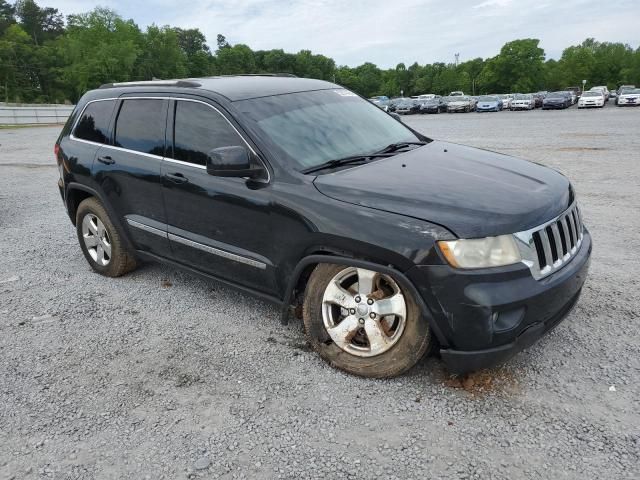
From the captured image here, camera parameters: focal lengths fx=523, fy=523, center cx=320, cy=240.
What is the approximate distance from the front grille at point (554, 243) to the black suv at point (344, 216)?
0.04 feet

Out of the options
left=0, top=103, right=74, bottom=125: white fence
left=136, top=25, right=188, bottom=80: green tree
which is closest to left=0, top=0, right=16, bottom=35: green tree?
left=136, top=25, right=188, bottom=80: green tree

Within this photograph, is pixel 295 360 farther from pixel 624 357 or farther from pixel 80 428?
pixel 624 357

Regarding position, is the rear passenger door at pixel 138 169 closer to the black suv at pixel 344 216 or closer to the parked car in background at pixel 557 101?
the black suv at pixel 344 216

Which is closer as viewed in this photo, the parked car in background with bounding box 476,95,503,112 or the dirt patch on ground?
the dirt patch on ground

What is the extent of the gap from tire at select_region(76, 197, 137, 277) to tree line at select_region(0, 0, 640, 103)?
7151 centimetres

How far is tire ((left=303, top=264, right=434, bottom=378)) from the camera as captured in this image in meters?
3.01

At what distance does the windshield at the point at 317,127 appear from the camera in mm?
3572

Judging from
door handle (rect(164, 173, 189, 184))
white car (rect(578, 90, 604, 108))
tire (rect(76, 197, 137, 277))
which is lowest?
white car (rect(578, 90, 604, 108))

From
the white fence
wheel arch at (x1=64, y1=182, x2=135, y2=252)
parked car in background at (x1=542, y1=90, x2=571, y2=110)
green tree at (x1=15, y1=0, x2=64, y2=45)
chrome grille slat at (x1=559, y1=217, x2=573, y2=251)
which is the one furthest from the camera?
green tree at (x1=15, y1=0, x2=64, y2=45)

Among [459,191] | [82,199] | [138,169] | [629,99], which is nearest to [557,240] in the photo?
[459,191]

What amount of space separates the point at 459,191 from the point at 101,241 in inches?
140

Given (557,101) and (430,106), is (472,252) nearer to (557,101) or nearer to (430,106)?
(557,101)

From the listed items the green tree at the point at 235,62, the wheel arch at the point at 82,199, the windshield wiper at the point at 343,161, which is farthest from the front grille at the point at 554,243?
the green tree at the point at 235,62

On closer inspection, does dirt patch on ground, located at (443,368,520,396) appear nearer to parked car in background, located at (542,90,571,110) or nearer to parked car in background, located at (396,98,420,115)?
parked car in background, located at (542,90,571,110)
